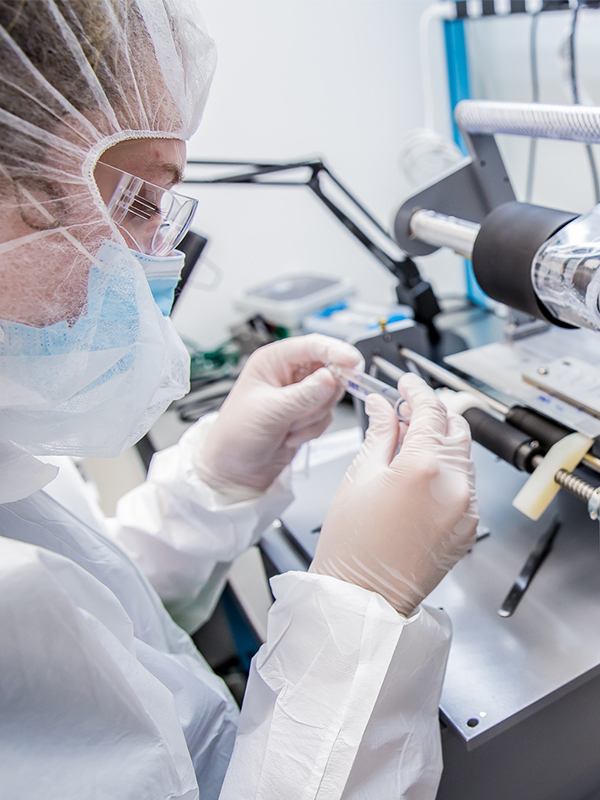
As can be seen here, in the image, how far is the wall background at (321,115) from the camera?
1.65m

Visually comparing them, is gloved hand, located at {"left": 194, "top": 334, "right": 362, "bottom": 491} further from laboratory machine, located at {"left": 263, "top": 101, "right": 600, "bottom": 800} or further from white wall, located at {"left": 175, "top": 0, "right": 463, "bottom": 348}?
white wall, located at {"left": 175, "top": 0, "right": 463, "bottom": 348}

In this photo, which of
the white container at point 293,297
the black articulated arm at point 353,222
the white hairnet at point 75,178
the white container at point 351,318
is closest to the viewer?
the white hairnet at point 75,178

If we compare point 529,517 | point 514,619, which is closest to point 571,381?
point 529,517

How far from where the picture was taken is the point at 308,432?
0.91 meters

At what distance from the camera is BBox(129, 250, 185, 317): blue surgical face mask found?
0.60 m

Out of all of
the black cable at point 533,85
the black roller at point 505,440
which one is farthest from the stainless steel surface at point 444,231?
the black cable at point 533,85

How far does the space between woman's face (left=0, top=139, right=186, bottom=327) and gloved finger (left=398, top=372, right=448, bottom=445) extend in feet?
1.22

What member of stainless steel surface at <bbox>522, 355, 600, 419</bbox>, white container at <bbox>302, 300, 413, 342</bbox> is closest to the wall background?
white container at <bbox>302, 300, 413, 342</bbox>

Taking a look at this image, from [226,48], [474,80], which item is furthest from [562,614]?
[474,80]

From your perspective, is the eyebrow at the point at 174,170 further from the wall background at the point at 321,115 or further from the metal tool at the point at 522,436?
the wall background at the point at 321,115

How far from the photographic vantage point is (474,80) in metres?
1.92

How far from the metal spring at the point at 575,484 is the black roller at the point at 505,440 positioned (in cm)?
5

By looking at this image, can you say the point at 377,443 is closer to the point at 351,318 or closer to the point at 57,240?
the point at 57,240

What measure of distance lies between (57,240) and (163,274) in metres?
0.18
